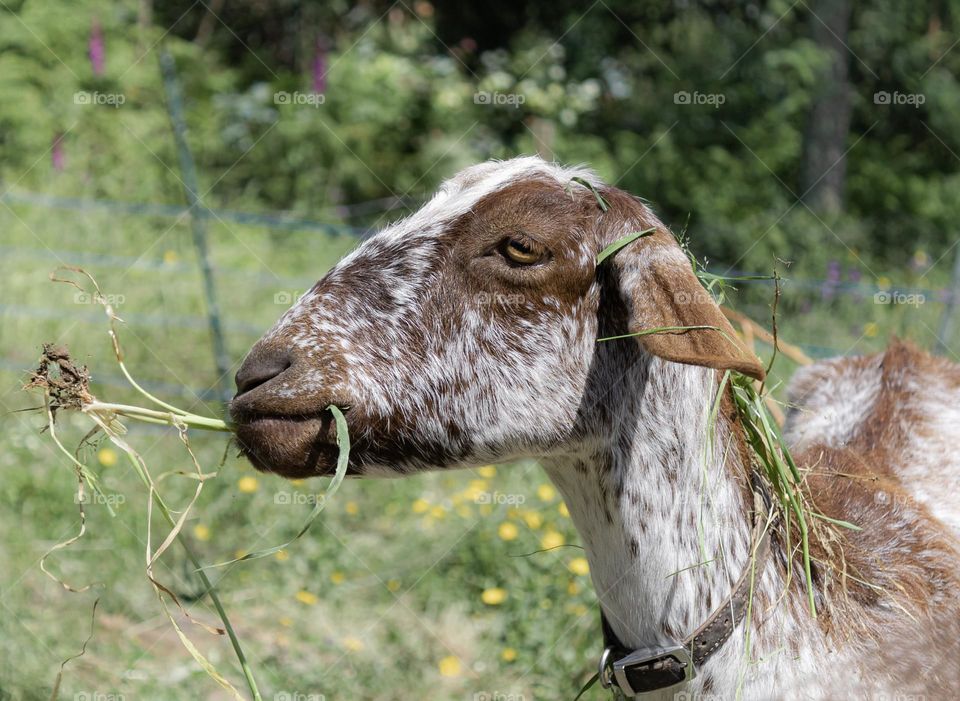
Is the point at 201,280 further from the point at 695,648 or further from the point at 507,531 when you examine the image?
the point at 695,648

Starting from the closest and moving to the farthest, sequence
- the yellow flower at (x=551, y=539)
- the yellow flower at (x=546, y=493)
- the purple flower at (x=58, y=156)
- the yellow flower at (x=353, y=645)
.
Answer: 1. the yellow flower at (x=353, y=645)
2. the yellow flower at (x=551, y=539)
3. the yellow flower at (x=546, y=493)
4. the purple flower at (x=58, y=156)

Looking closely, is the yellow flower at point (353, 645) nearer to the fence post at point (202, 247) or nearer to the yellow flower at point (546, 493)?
the yellow flower at point (546, 493)

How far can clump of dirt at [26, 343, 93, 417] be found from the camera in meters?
2.45

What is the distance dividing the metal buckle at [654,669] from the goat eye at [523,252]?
967 mm

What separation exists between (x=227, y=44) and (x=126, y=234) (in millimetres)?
4241

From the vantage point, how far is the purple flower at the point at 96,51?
378 inches

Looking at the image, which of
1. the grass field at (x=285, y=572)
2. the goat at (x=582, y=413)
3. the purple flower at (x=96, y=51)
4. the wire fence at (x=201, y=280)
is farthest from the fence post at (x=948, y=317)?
the purple flower at (x=96, y=51)

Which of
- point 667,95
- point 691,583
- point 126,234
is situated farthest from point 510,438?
point 667,95

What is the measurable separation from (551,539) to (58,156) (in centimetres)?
676

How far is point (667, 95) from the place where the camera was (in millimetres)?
10594

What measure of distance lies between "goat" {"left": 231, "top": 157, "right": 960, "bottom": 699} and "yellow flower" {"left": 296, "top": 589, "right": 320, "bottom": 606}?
2.39 meters

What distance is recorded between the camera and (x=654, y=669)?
245cm

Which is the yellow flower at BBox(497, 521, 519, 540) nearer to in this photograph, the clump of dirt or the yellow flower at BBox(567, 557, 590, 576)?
the yellow flower at BBox(567, 557, 590, 576)

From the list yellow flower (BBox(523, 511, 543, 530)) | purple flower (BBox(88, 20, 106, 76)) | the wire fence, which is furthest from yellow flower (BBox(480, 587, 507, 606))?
purple flower (BBox(88, 20, 106, 76))
